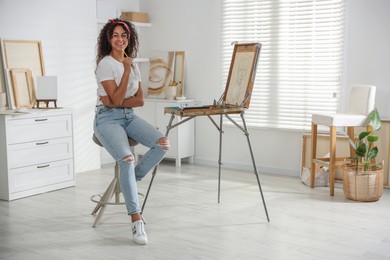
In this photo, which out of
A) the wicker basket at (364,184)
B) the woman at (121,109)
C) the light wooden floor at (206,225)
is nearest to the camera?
the light wooden floor at (206,225)

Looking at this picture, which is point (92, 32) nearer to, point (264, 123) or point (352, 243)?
point (264, 123)

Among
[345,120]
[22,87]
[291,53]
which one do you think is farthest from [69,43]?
[345,120]

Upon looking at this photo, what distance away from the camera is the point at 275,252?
3.26 metres

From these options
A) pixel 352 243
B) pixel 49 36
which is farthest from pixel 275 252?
pixel 49 36

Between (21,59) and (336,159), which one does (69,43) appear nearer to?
(21,59)

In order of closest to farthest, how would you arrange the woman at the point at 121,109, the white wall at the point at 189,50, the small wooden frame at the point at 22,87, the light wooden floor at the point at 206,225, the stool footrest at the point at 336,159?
the light wooden floor at the point at 206,225, the woman at the point at 121,109, the stool footrest at the point at 336,159, the small wooden frame at the point at 22,87, the white wall at the point at 189,50

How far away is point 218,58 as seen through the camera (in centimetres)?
598

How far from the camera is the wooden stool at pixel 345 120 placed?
15.1ft

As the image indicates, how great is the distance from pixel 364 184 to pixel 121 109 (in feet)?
6.81

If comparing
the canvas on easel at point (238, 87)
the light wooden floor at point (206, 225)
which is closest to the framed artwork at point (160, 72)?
the light wooden floor at point (206, 225)

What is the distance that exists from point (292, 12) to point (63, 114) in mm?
2410

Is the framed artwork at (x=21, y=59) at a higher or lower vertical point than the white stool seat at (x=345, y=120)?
higher

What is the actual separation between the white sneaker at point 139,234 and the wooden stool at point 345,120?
1.91 meters

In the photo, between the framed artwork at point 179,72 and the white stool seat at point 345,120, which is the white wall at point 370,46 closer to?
the white stool seat at point 345,120
